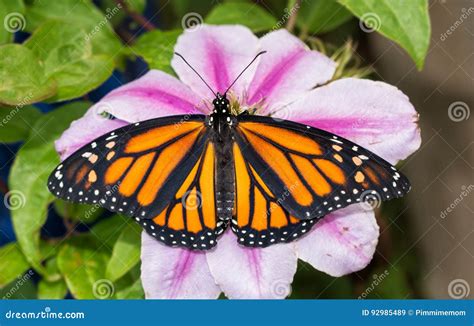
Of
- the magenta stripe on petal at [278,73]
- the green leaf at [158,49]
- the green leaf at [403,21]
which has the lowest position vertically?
the green leaf at [158,49]

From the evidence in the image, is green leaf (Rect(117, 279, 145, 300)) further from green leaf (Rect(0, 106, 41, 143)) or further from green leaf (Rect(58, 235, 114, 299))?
green leaf (Rect(0, 106, 41, 143))

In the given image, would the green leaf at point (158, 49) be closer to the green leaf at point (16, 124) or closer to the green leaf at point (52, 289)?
the green leaf at point (16, 124)

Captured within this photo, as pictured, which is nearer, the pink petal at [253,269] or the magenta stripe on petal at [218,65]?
the pink petal at [253,269]

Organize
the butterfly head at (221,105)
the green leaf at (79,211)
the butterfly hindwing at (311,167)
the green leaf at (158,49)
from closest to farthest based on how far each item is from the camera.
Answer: the butterfly hindwing at (311,167), the butterfly head at (221,105), the green leaf at (158,49), the green leaf at (79,211)

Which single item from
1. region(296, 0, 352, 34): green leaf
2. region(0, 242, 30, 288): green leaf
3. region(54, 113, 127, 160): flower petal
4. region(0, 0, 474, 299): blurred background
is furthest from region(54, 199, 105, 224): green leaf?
region(296, 0, 352, 34): green leaf

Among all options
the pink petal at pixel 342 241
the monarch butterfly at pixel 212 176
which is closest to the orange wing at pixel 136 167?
the monarch butterfly at pixel 212 176

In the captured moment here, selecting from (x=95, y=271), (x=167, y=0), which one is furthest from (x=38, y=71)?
(x=167, y=0)

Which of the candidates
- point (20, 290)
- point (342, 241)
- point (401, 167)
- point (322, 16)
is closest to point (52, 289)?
point (20, 290)
